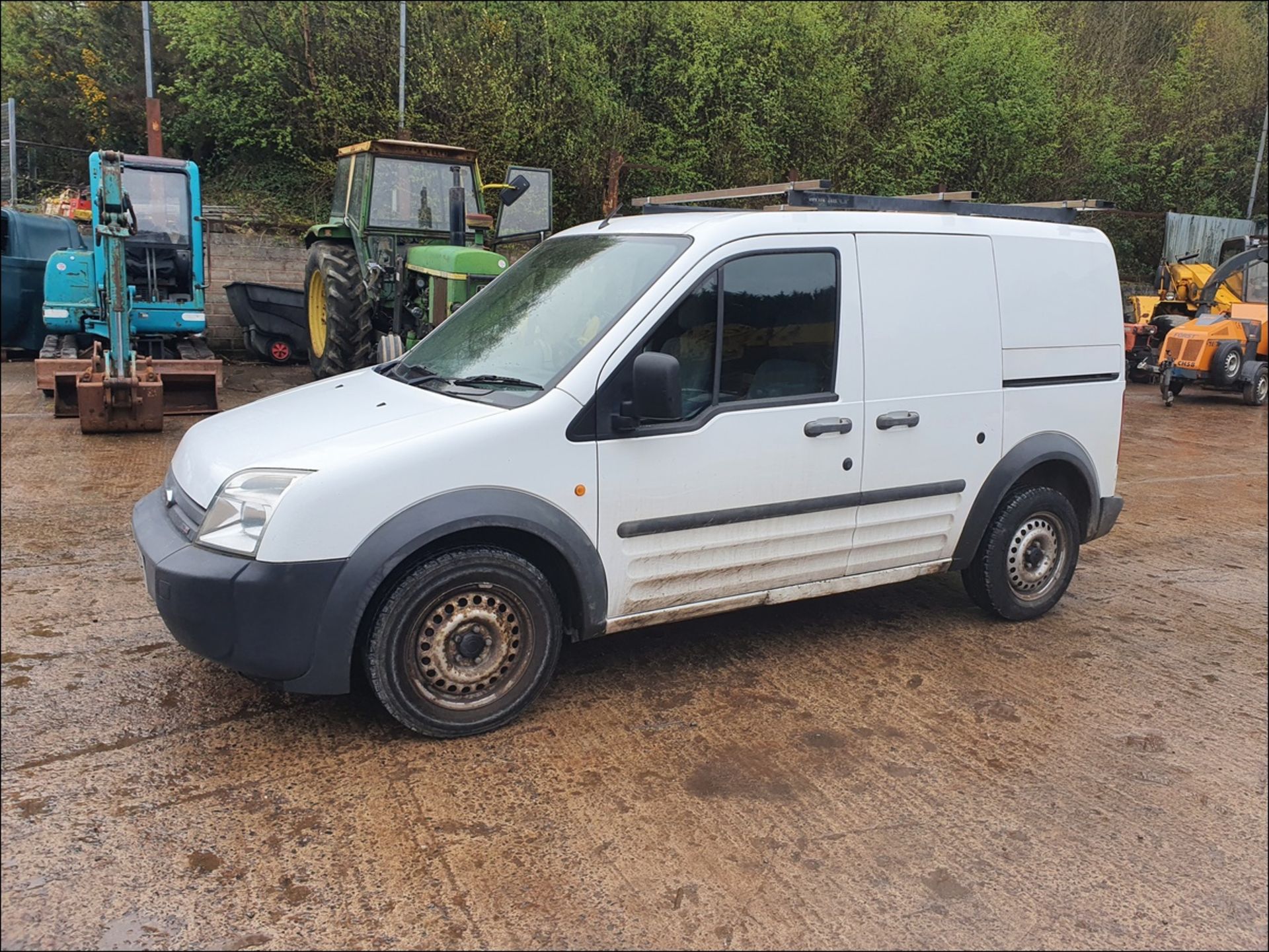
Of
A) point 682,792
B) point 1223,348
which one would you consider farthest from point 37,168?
point 1223,348

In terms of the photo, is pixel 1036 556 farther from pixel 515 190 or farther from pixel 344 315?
pixel 344 315

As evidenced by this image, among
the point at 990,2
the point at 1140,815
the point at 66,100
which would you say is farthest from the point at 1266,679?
the point at 990,2

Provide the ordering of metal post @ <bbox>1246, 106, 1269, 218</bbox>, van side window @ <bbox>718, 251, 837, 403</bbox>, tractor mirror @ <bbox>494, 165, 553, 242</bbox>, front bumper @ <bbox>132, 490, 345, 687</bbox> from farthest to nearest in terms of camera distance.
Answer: metal post @ <bbox>1246, 106, 1269, 218</bbox> → tractor mirror @ <bbox>494, 165, 553, 242</bbox> → van side window @ <bbox>718, 251, 837, 403</bbox> → front bumper @ <bbox>132, 490, 345, 687</bbox>

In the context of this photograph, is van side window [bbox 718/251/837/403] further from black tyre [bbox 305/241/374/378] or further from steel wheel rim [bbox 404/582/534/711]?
black tyre [bbox 305/241/374/378]

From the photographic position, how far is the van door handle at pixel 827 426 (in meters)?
4.21

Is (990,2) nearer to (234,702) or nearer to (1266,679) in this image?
(1266,679)

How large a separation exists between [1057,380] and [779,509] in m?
1.78

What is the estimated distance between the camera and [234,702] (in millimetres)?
3895

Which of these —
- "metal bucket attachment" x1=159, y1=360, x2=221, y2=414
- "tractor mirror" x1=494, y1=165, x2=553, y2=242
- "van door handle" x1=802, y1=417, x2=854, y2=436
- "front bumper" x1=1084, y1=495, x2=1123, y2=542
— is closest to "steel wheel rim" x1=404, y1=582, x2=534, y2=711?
"van door handle" x1=802, y1=417, x2=854, y2=436

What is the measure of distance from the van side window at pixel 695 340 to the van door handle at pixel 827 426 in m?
0.47

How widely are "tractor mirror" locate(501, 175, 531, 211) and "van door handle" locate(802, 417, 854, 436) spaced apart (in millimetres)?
5202

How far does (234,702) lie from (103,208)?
23.1 feet

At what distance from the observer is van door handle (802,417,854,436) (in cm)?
421

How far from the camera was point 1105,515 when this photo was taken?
17.3 feet
